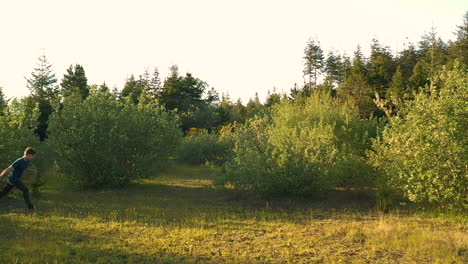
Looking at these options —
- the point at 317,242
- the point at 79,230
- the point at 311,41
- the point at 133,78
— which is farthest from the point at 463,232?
the point at 133,78

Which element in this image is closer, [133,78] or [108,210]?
[108,210]

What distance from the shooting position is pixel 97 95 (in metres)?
16.2

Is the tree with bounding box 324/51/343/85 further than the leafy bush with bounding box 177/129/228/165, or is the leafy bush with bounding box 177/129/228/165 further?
the tree with bounding box 324/51/343/85

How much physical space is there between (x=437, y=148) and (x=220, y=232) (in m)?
6.39

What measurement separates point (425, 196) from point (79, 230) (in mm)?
9191

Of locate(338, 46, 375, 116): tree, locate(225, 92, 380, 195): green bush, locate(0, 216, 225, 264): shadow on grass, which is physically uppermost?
locate(338, 46, 375, 116): tree

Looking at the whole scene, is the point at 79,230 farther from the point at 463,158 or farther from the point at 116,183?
the point at 463,158

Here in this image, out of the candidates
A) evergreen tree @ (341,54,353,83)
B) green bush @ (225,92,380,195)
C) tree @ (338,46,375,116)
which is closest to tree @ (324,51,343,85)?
evergreen tree @ (341,54,353,83)

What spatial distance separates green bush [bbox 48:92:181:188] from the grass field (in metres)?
1.76

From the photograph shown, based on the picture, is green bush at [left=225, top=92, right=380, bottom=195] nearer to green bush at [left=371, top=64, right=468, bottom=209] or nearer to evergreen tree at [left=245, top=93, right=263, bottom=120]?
green bush at [left=371, top=64, right=468, bottom=209]

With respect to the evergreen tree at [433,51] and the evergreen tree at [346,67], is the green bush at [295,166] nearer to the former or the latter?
the evergreen tree at [433,51]

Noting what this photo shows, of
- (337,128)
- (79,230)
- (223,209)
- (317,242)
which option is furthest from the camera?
(337,128)

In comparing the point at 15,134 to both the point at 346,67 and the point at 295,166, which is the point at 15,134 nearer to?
the point at 295,166

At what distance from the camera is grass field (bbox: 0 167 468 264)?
285 inches
